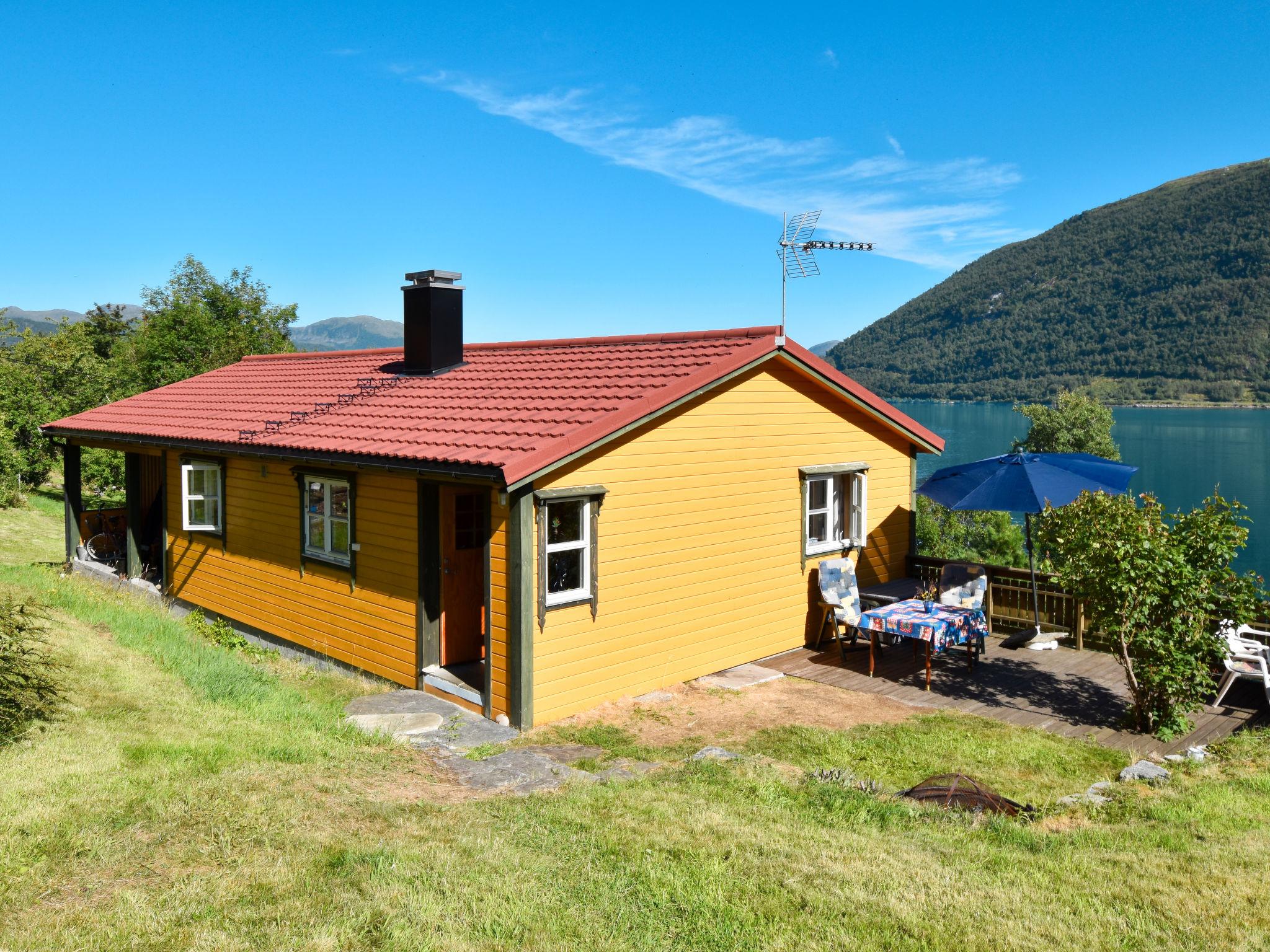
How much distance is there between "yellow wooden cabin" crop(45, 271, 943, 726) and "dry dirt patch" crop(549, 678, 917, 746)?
0.30m

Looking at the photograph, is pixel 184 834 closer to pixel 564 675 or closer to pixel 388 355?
pixel 564 675

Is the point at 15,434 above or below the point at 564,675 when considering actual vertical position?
above

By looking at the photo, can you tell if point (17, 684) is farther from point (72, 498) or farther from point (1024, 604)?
point (1024, 604)

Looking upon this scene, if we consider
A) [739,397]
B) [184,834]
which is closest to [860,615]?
[739,397]

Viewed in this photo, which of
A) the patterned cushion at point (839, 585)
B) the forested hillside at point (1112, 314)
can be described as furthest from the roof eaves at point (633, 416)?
the forested hillside at point (1112, 314)

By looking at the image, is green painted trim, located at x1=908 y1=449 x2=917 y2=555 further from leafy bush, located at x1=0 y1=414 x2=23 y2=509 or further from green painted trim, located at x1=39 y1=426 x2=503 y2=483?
leafy bush, located at x1=0 y1=414 x2=23 y2=509

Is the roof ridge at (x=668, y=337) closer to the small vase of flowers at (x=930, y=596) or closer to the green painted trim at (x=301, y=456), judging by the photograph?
the green painted trim at (x=301, y=456)

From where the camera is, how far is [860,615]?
10.7 meters

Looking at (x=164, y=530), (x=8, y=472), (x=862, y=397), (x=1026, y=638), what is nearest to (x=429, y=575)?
(x=862, y=397)

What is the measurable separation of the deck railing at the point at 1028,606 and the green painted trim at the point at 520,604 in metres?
6.68

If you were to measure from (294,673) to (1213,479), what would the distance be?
313ft

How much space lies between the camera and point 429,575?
9.23 m

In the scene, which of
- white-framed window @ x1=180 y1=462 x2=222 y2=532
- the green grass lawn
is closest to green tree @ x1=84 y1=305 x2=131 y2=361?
white-framed window @ x1=180 y1=462 x2=222 y2=532

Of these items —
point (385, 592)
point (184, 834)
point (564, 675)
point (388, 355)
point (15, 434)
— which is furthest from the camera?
point (15, 434)
